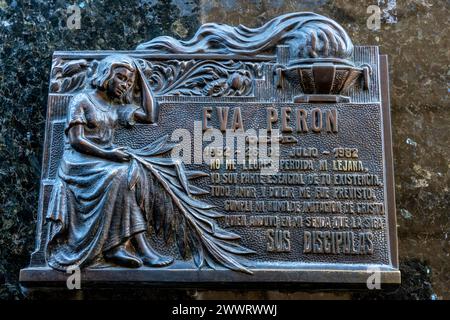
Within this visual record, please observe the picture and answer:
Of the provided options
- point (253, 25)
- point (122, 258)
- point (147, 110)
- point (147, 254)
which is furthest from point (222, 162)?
point (253, 25)

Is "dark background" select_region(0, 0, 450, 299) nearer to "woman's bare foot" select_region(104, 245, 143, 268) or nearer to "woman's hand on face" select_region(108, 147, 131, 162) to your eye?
"woman's bare foot" select_region(104, 245, 143, 268)

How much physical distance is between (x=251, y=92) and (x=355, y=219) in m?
1.18

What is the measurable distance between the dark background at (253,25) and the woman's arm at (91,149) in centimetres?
64

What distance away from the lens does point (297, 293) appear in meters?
3.90

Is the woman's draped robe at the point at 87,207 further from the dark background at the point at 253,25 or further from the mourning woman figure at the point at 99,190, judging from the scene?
the dark background at the point at 253,25

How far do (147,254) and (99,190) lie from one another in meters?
0.54

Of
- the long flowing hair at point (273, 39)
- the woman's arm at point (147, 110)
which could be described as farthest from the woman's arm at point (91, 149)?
the long flowing hair at point (273, 39)

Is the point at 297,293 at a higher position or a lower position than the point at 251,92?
lower

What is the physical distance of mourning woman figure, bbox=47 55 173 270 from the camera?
11.7 ft

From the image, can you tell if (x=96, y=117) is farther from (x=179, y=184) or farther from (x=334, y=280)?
(x=334, y=280)

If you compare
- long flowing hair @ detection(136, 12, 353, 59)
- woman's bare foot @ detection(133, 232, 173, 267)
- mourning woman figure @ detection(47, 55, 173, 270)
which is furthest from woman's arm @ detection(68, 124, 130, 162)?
long flowing hair @ detection(136, 12, 353, 59)

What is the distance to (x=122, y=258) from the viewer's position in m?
3.54

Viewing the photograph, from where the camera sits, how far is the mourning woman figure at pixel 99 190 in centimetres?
356
